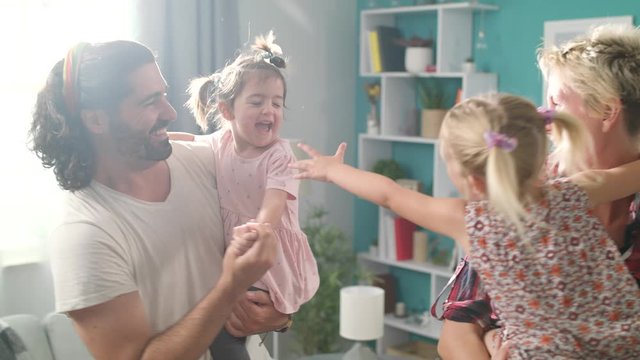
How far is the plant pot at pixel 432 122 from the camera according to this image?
368 centimetres

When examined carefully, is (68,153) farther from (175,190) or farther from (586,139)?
(586,139)

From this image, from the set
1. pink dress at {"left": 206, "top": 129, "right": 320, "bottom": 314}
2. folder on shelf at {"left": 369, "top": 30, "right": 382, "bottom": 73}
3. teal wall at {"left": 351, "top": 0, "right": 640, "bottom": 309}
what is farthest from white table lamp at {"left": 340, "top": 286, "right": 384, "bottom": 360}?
pink dress at {"left": 206, "top": 129, "right": 320, "bottom": 314}

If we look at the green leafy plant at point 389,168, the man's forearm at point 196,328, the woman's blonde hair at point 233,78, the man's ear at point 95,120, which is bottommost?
the green leafy plant at point 389,168

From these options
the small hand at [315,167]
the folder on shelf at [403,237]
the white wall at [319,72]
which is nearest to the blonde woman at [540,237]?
the small hand at [315,167]

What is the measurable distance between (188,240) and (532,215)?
1.91 feet

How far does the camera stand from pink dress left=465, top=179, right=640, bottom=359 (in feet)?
3.90

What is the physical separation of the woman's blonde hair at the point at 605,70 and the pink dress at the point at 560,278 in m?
0.16

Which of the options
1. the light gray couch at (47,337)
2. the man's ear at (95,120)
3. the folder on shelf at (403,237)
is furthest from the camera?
the folder on shelf at (403,237)

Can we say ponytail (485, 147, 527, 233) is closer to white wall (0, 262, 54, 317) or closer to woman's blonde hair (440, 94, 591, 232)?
woman's blonde hair (440, 94, 591, 232)

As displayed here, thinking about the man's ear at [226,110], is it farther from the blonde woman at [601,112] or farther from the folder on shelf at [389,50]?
the folder on shelf at [389,50]

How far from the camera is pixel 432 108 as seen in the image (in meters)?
3.72

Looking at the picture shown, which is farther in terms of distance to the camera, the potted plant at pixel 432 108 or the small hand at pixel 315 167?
the potted plant at pixel 432 108

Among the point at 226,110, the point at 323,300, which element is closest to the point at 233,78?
the point at 226,110

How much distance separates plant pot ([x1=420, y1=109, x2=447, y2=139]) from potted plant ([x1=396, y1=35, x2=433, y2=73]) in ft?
0.70
